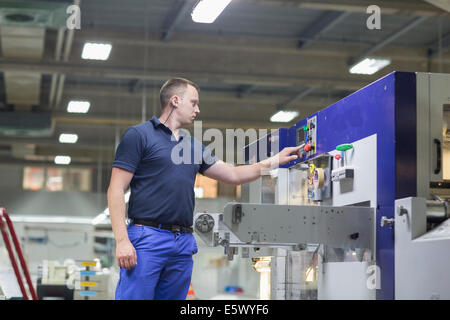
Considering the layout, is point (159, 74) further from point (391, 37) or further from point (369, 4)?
point (369, 4)

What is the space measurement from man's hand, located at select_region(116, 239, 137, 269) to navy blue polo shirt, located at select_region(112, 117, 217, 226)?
0.14 metres

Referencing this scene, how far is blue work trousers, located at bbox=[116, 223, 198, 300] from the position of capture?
8.07ft

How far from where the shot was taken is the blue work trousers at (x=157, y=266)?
246cm

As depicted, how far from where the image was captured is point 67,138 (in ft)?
41.7

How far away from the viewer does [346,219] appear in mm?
2789

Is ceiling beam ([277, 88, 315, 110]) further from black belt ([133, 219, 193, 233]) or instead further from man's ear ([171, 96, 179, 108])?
black belt ([133, 219, 193, 233])

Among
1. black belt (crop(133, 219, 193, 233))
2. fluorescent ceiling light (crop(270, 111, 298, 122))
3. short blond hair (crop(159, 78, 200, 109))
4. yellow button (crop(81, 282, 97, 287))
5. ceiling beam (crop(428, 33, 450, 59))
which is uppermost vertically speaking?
ceiling beam (crop(428, 33, 450, 59))

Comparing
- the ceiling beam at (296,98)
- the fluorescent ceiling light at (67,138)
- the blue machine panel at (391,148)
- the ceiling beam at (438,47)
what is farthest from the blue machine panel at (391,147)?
the fluorescent ceiling light at (67,138)

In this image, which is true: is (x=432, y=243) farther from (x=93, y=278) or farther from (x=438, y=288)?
(x=93, y=278)

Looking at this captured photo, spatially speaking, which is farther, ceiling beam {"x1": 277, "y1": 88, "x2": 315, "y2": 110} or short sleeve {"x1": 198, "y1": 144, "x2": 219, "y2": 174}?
ceiling beam {"x1": 277, "y1": 88, "x2": 315, "y2": 110}

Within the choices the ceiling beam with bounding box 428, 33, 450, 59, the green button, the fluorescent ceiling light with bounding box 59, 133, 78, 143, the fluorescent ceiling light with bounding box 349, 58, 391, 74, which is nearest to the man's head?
the green button

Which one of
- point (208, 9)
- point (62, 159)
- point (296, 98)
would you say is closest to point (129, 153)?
point (208, 9)

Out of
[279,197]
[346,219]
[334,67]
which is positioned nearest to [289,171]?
[279,197]

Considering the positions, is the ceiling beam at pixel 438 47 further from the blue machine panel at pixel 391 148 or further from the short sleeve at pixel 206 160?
the short sleeve at pixel 206 160
